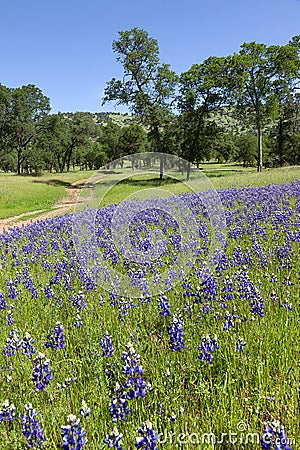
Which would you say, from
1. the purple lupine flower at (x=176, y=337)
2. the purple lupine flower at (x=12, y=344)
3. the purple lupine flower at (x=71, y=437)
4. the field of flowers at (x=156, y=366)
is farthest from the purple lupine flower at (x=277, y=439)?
the purple lupine flower at (x=12, y=344)

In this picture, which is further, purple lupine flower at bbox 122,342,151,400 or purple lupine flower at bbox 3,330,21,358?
purple lupine flower at bbox 3,330,21,358

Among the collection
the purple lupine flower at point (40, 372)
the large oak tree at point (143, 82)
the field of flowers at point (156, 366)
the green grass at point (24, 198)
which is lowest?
the field of flowers at point (156, 366)

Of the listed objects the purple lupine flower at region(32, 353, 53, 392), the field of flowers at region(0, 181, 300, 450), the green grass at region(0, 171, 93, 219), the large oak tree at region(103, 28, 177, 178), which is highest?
the large oak tree at region(103, 28, 177, 178)

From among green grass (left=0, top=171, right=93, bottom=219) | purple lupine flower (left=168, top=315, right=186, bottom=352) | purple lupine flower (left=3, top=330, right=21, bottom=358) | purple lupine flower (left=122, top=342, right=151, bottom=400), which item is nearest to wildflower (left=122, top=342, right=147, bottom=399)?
purple lupine flower (left=122, top=342, right=151, bottom=400)

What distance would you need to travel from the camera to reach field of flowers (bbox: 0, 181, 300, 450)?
8.48 ft

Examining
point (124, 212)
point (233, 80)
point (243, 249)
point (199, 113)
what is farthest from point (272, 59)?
point (243, 249)

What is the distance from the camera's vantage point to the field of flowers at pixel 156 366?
258 centimetres

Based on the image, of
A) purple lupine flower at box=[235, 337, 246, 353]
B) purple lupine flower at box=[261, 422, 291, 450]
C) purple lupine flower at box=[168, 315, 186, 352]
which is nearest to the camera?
purple lupine flower at box=[261, 422, 291, 450]

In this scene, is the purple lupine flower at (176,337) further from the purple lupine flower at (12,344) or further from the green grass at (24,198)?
the green grass at (24,198)

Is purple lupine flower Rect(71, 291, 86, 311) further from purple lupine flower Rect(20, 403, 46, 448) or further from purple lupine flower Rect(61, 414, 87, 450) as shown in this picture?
purple lupine flower Rect(61, 414, 87, 450)

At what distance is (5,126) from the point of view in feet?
196

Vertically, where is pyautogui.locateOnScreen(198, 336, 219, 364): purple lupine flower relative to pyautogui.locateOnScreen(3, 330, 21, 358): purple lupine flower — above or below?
above

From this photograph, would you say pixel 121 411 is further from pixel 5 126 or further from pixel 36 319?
pixel 5 126

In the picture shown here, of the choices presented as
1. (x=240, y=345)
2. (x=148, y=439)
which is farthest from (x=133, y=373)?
(x=240, y=345)
